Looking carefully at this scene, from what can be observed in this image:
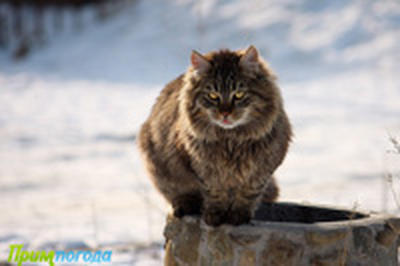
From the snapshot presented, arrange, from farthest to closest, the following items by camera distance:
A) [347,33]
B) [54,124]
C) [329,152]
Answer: [347,33]
[54,124]
[329,152]

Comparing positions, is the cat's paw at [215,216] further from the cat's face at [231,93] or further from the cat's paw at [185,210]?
the cat's face at [231,93]

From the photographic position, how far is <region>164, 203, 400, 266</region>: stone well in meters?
2.43

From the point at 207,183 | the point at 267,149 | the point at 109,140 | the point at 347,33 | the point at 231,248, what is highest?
the point at 347,33

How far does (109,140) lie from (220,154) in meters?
6.33

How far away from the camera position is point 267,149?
2615 mm

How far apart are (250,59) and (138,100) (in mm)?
8651

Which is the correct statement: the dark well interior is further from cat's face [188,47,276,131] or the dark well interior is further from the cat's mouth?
the cat's mouth

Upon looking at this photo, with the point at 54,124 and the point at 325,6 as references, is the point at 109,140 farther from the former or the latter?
the point at 325,6

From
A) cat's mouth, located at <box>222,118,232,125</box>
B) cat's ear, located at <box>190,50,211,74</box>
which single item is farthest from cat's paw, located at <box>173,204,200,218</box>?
cat's ear, located at <box>190,50,211,74</box>

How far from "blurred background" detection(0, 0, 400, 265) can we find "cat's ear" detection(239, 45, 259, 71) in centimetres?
85

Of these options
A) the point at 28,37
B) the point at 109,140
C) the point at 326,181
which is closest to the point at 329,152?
the point at 326,181

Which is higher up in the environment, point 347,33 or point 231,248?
point 347,33

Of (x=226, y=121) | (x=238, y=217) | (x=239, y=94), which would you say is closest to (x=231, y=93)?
(x=239, y=94)

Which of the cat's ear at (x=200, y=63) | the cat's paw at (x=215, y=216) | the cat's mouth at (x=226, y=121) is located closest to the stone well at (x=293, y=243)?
the cat's paw at (x=215, y=216)
